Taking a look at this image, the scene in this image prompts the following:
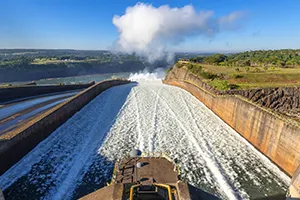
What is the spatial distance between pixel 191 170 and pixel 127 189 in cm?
573

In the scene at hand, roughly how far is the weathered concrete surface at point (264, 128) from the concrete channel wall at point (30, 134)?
13722 mm

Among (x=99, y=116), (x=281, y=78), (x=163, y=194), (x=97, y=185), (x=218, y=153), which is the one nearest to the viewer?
(x=163, y=194)

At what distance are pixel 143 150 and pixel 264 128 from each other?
756cm

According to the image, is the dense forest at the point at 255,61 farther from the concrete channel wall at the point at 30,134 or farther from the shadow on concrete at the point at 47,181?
the shadow on concrete at the point at 47,181

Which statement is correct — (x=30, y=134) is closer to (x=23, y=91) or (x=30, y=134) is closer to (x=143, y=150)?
(x=143, y=150)

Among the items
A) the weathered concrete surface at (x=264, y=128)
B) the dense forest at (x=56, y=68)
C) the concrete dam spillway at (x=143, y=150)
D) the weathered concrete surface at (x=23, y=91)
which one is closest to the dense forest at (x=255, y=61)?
the weathered concrete surface at (x=264, y=128)

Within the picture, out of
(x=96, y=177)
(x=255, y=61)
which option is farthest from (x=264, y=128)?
(x=255, y=61)

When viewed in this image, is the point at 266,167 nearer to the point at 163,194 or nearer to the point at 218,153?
the point at 218,153

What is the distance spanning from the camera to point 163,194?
5.71 m

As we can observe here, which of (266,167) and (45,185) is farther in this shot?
(266,167)

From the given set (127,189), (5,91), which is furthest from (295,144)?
(5,91)

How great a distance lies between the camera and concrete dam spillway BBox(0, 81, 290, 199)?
9.39 m

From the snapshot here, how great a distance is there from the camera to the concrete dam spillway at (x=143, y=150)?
370 inches

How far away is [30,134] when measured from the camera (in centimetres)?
1237
